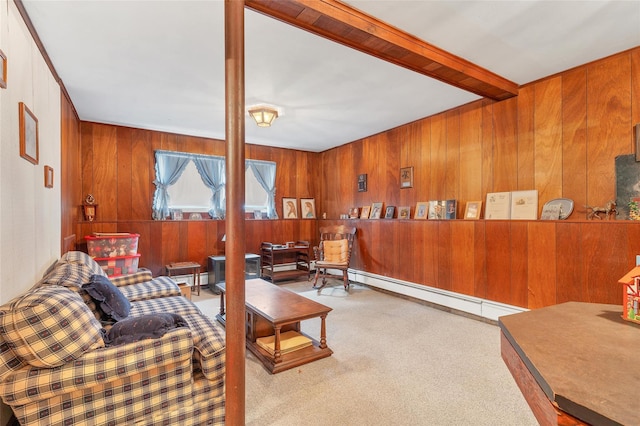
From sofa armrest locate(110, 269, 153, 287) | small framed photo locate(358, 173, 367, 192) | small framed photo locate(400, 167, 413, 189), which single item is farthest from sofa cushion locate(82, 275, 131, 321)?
small framed photo locate(358, 173, 367, 192)

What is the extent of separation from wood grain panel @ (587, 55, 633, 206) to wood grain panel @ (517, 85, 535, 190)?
472 millimetres

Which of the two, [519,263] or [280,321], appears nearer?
[280,321]

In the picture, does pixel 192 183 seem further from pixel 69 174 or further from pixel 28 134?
pixel 28 134

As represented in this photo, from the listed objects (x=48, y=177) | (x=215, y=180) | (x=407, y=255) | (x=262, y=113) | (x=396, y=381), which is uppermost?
(x=262, y=113)

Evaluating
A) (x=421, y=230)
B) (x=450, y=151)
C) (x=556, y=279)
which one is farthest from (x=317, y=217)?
(x=556, y=279)

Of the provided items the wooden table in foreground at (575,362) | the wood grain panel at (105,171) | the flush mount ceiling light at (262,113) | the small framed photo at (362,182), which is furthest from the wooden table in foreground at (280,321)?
the wood grain panel at (105,171)

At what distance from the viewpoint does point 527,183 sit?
3318 mm

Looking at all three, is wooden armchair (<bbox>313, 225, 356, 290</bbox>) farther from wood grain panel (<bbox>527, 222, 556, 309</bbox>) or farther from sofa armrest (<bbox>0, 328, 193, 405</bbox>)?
sofa armrest (<bbox>0, 328, 193, 405</bbox>)

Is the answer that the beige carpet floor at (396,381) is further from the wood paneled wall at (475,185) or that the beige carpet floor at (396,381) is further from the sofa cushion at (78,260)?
the sofa cushion at (78,260)

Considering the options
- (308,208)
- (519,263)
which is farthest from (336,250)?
(519,263)

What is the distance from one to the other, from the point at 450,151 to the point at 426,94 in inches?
36.5

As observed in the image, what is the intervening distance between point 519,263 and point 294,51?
10.2ft

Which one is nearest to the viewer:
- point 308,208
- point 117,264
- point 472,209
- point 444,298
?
point 472,209

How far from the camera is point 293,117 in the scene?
4.32 meters
